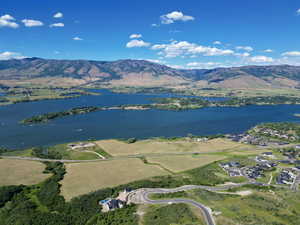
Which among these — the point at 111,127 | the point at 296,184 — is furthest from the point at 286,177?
the point at 111,127

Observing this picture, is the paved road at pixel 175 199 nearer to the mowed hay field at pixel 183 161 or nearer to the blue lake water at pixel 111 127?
the mowed hay field at pixel 183 161

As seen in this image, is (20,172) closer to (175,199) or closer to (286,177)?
(175,199)

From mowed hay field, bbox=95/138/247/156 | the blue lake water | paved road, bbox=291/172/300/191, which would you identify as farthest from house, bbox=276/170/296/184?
the blue lake water

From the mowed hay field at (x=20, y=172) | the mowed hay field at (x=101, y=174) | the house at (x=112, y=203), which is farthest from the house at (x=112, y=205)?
the mowed hay field at (x=20, y=172)

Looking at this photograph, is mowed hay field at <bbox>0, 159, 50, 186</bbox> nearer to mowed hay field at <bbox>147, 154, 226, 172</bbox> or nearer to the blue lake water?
the blue lake water

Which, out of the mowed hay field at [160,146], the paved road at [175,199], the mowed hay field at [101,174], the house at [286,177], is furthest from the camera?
the mowed hay field at [160,146]

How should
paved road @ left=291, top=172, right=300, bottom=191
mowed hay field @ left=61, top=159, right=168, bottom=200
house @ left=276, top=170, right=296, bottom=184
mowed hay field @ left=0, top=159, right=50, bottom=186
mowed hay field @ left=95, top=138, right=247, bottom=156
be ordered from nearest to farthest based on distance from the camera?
paved road @ left=291, top=172, right=300, bottom=191 → mowed hay field @ left=61, top=159, right=168, bottom=200 → house @ left=276, top=170, right=296, bottom=184 → mowed hay field @ left=0, top=159, right=50, bottom=186 → mowed hay field @ left=95, top=138, right=247, bottom=156

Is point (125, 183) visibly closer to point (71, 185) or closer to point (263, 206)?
point (71, 185)
